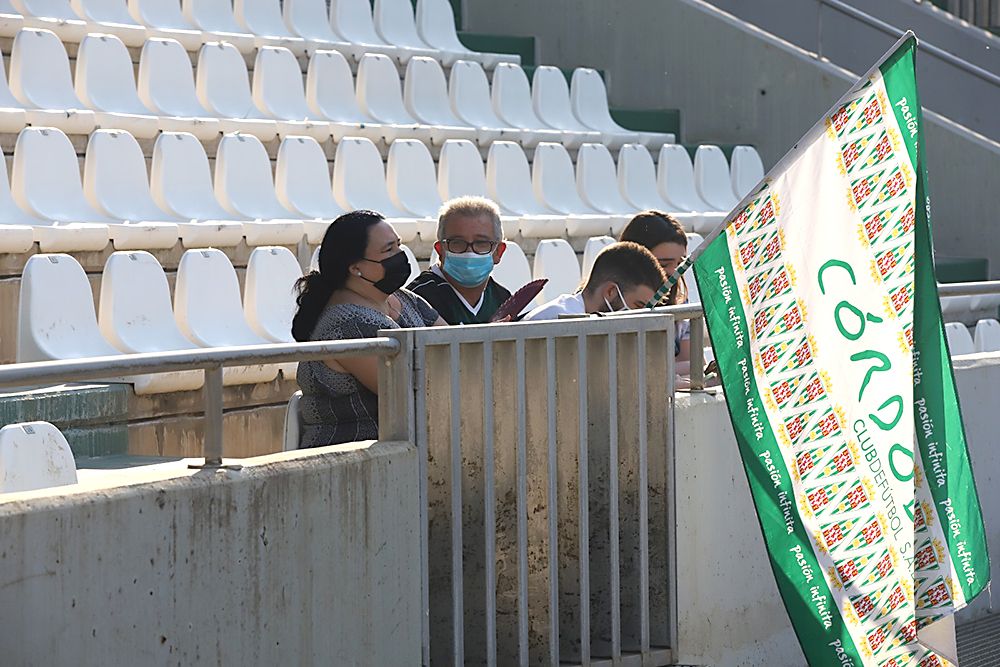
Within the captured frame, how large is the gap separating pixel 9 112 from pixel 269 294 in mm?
1399

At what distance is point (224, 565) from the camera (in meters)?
3.53

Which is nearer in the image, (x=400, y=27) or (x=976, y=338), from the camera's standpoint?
(x=976, y=338)

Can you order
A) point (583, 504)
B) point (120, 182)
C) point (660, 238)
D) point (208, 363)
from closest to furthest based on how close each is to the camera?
1. point (208, 363)
2. point (583, 504)
3. point (660, 238)
4. point (120, 182)

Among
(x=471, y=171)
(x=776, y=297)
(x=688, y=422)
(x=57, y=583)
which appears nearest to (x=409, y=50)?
(x=471, y=171)

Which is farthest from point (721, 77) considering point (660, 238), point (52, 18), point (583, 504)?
point (583, 504)

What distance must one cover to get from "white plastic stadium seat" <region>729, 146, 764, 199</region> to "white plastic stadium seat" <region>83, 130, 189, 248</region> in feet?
13.8

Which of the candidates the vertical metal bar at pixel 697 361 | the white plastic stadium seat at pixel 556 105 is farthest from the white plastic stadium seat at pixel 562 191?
the vertical metal bar at pixel 697 361

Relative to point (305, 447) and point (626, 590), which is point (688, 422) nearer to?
point (626, 590)

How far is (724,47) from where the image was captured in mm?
11016

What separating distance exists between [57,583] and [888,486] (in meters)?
2.00

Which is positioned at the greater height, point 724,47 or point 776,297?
point 724,47

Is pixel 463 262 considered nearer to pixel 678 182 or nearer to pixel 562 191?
pixel 562 191

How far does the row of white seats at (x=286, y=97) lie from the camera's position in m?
7.34

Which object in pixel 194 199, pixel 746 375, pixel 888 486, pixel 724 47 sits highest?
pixel 724 47
